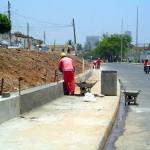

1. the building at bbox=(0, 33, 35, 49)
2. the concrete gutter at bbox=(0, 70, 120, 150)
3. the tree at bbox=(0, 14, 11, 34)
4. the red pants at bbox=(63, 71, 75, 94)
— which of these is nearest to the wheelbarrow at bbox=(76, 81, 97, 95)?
the red pants at bbox=(63, 71, 75, 94)

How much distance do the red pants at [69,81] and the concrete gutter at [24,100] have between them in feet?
4.44

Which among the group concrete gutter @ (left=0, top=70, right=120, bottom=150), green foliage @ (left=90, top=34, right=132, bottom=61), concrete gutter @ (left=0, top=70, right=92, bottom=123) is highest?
green foliage @ (left=90, top=34, right=132, bottom=61)

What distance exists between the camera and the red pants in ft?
53.3

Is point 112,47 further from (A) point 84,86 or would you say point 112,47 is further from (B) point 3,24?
(A) point 84,86

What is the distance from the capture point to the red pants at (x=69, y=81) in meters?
16.2

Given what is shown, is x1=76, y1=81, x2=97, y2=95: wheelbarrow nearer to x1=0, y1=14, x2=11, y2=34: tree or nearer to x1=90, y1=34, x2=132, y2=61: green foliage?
x1=0, y1=14, x2=11, y2=34: tree

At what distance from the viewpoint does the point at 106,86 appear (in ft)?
54.9

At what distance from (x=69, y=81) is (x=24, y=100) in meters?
5.50

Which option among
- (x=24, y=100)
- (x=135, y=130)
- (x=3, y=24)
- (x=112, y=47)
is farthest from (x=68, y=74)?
(x=112, y=47)

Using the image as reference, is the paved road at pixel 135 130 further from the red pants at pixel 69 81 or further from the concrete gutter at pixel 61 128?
the red pants at pixel 69 81

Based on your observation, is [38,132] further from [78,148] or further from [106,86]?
[106,86]

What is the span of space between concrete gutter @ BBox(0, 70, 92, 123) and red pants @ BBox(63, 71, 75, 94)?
1.35 meters

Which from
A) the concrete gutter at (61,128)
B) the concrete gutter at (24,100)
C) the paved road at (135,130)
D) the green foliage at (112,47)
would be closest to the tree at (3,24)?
the concrete gutter at (24,100)

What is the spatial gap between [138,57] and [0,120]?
146m
